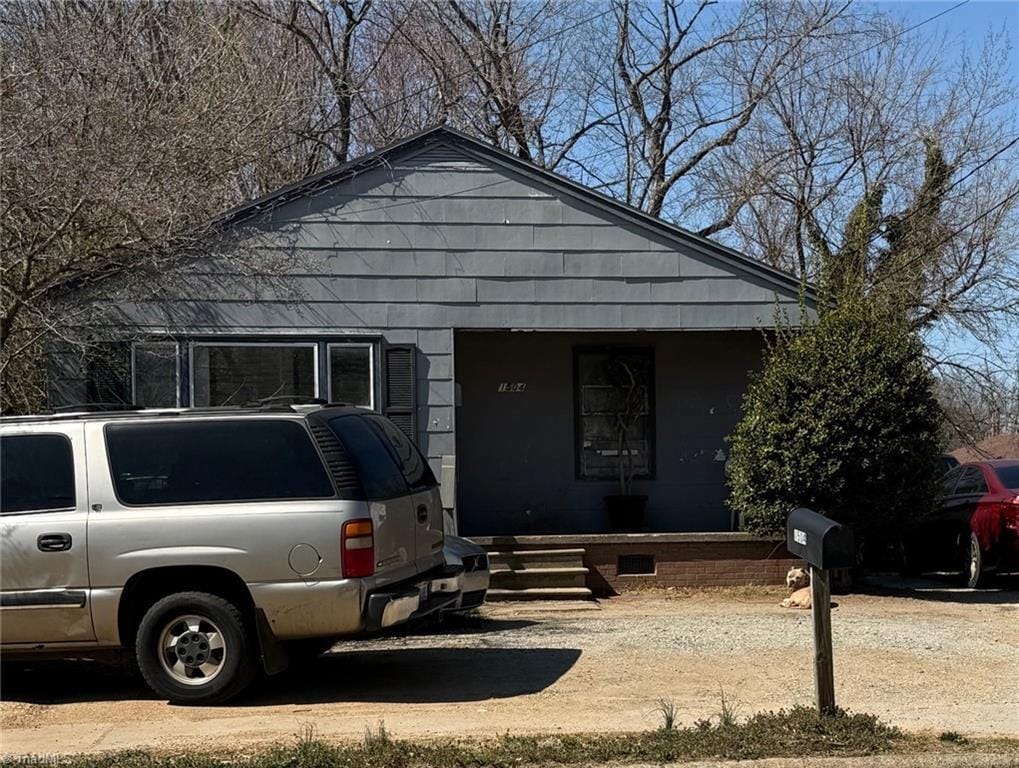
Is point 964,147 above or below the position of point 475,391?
above

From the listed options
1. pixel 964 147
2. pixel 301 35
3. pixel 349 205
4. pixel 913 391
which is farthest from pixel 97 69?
pixel 964 147

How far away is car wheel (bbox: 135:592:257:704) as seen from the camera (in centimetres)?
745

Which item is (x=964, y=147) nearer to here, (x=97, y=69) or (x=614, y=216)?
(x=614, y=216)

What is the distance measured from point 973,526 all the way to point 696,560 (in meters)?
3.06

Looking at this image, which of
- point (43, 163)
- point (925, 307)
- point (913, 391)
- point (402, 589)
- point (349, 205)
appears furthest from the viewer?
point (925, 307)

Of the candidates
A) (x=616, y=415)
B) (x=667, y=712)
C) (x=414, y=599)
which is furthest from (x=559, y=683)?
(x=616, y=415)

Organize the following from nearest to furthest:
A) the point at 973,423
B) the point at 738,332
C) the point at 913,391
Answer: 1. the point at 913,391
2. the point at 738,332
3. the point at 973,423

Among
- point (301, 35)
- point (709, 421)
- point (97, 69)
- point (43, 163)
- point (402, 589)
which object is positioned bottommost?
point (402, 589)

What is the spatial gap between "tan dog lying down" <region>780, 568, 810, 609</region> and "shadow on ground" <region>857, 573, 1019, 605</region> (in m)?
0.68

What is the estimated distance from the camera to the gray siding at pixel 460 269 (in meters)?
12.8

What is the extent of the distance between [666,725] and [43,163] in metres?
7.18

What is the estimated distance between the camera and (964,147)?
61.5 ft

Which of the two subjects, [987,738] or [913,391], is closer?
[987,738]

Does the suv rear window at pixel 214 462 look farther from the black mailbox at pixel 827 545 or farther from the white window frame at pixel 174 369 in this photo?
the white window frame at pixel 174 369
